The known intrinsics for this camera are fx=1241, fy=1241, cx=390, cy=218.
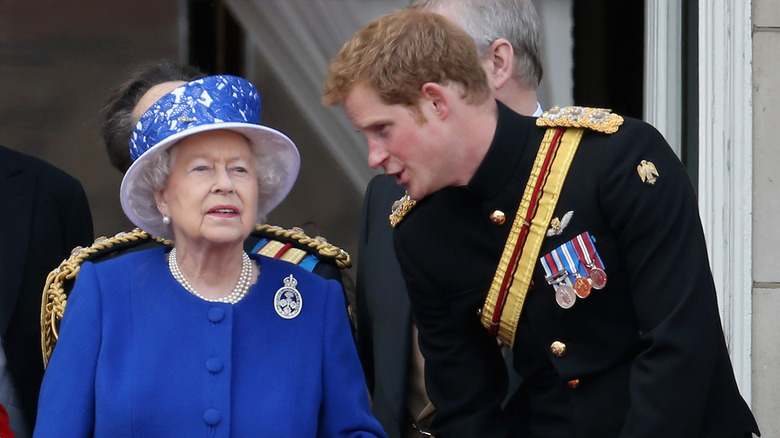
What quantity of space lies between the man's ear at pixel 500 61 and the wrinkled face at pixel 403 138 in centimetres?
81

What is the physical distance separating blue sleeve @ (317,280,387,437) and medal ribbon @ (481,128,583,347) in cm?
38

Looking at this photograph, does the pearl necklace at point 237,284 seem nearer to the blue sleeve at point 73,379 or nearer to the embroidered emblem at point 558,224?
Answer: the blue sleeve at point 73,379

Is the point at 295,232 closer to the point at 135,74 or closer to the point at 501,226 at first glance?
the point at 135,74

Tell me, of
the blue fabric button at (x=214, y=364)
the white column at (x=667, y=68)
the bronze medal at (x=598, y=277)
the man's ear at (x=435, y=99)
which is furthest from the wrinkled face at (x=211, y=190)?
the white column at (x=667, y=68)

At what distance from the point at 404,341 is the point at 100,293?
35.4 inches

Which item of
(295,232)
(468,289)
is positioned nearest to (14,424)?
(295,232)

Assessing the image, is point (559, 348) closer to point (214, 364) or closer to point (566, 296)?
point (566, 296)

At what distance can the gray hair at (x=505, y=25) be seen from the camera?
334 cm

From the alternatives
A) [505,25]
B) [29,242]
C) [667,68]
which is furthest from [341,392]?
[667,68]

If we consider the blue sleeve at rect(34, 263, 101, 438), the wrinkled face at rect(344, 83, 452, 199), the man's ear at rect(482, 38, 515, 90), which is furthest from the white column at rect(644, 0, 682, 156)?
the blue sleeve at rect(34, 263, 101, 438)

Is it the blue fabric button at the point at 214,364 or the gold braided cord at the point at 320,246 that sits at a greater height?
the gold braided cord at the point at 320,246

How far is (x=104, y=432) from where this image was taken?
2627mm

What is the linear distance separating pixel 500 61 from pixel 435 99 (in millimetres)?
865

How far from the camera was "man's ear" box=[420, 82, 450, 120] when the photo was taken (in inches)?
99.1
